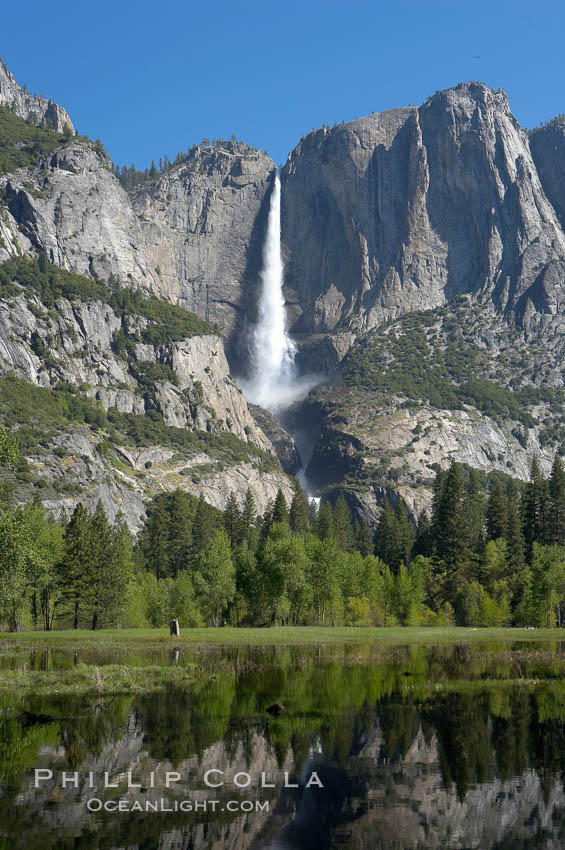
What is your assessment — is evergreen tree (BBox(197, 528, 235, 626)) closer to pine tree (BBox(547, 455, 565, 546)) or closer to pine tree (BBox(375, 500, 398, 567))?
pine tree (BBox(547, 455, 565, 546))

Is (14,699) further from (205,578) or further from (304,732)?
(205,578)

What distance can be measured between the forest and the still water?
774 inches

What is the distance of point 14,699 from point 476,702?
17.2 meters

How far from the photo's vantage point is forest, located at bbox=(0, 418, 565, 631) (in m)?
82.2

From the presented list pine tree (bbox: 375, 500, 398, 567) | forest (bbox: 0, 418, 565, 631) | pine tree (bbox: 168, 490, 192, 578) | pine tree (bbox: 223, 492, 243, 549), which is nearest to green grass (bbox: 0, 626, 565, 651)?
forest (bbox: 0, 418, 565, 631)

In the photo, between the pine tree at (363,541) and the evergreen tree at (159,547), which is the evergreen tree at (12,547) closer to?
the evergreen tree at (159,547)

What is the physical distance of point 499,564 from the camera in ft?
374

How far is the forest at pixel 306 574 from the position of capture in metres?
82.2

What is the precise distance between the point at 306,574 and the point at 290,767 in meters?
71.0

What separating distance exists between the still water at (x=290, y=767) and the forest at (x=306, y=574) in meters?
19.7

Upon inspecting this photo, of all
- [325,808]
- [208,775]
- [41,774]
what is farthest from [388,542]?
[325,808]

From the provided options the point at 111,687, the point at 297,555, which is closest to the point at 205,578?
the point at 297,555

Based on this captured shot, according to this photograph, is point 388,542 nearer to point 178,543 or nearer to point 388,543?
point 388,543

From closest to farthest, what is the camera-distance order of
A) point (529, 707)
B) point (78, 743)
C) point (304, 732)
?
point (78, 743) < point (304, 732) < point (529, 707)
